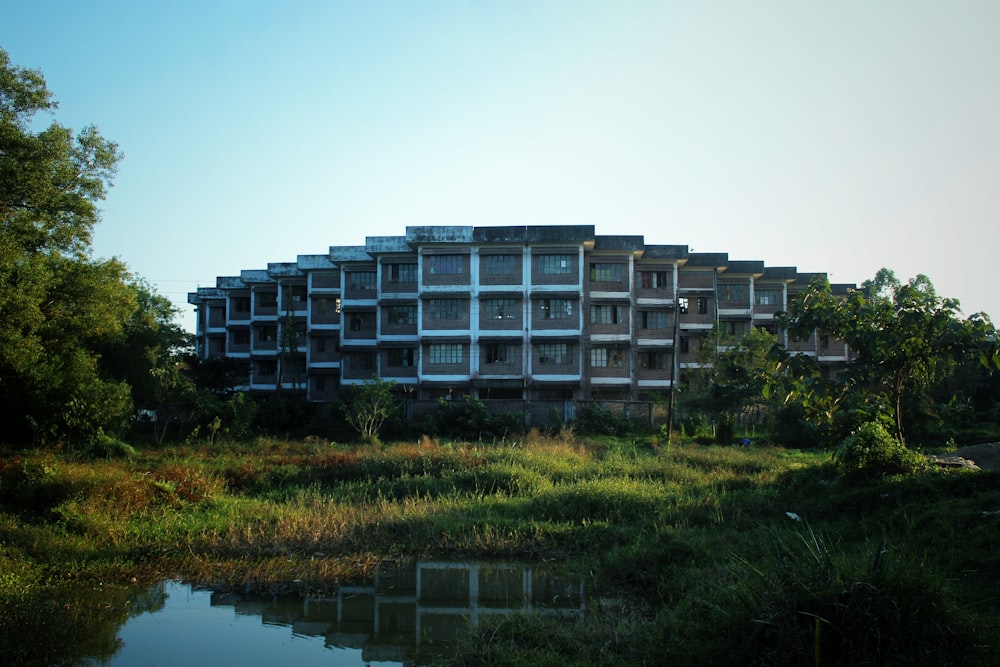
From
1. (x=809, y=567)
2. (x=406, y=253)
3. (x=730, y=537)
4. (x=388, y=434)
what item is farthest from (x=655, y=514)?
(x=406, y=253)

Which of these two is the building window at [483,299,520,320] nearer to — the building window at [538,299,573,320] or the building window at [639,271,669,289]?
the building window at [538,299,573,320]

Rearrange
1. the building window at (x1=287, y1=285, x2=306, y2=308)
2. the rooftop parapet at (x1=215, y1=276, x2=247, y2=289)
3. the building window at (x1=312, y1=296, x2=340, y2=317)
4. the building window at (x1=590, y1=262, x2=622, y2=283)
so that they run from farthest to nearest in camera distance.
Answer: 1. the rooftop parapet at (x1=215, y1=276, x2=247, y2=289)
2. the building window at (x1=287, y1=285, x2=306, y2=308)
3. the building window at (x1=312, y1=296, x2=340, y2=317)
4. the building window at (x1=590, y1=262, x2=622, y2=283)

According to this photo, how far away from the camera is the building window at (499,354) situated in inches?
1454

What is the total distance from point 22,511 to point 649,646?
12386 millimetres

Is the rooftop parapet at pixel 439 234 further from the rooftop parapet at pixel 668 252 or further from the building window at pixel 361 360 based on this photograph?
the rooftop parapet at pixel 668 252

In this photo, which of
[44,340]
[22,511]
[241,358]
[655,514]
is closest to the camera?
[655,514]

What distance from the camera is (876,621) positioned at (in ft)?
16.5

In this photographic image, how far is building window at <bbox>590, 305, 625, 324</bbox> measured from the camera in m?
38.6

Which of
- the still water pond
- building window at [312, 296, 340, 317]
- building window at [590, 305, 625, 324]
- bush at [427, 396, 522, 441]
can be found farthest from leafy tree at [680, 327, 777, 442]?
building window at [312, 296, 340, 317]

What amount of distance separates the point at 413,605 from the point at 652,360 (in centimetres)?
3336

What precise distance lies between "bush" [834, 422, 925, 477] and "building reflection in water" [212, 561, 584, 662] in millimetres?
5115

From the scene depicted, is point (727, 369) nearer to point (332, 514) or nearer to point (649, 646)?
point (332, 514)

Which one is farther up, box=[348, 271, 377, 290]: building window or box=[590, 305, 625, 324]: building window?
box=[348, 271, 377, 290]: building window

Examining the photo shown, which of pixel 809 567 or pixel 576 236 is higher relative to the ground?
pixel 576 236
